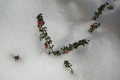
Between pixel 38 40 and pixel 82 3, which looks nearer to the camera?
pixel 38 40

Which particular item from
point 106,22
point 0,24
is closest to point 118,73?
point 106,22

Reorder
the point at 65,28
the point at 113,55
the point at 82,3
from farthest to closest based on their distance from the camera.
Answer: the point at 82,3 → the point at 65,28 → the point at 113,55

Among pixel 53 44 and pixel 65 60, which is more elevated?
pixel 53 44

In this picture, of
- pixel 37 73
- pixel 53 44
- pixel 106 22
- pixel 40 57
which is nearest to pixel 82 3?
pixel 106 22

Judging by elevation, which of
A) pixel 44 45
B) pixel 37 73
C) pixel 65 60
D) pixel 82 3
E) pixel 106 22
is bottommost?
pixel 37 73

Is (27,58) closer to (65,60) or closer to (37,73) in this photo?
(37,73)

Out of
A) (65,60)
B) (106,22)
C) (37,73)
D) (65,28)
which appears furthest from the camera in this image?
(106,22)

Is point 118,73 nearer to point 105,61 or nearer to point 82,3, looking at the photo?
point 105,61
